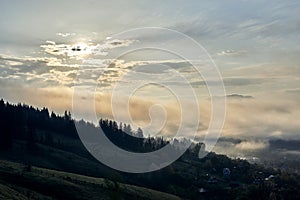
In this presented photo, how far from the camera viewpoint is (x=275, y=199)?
196 m

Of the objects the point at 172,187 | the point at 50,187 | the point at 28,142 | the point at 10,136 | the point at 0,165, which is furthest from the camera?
the point at 172,187

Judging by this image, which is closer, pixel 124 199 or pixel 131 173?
pixel 124 199

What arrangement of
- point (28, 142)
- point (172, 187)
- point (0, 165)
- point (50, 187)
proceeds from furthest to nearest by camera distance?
point (172, 187) → point (28, 142) → point (0, 165) → point (50, 187)

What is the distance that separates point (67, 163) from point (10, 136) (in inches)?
1091

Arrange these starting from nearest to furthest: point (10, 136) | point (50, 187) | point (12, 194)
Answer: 1. point (12, 194)
2. point (50, 187)
3. point (10, 136)

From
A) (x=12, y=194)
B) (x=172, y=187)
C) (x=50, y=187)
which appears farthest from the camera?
(x=172, y=187)

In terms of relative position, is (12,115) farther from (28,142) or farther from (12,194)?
(12,194)

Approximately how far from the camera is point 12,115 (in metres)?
182

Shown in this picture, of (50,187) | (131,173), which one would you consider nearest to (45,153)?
(131,173)

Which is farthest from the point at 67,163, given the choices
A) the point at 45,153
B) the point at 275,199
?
the point at 275,199

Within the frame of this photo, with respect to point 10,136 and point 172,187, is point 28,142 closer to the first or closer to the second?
point 10,136

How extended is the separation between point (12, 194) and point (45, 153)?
117274mm

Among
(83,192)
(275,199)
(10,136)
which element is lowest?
(275,199)

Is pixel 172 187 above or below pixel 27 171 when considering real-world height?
below
